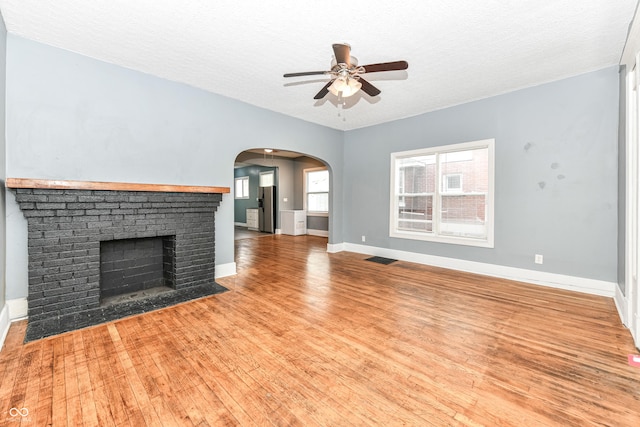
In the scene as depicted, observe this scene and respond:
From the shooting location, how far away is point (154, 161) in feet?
11.6

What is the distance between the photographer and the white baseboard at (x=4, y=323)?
2346mm

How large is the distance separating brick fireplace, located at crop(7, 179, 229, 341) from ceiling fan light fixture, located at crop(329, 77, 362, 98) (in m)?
2.03

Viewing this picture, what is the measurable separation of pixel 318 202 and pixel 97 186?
22.2ft

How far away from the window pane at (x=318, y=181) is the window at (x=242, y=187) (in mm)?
3037

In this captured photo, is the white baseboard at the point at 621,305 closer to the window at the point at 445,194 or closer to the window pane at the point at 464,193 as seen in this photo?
the window at the point at 445,194

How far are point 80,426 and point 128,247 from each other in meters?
2.37

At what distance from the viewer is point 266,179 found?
10.0 metres

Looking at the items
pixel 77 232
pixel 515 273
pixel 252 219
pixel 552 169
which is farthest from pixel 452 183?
pixel 252 219

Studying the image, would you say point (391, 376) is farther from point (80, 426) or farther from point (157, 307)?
point (157, 307)

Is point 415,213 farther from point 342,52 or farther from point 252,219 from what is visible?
point 252,219

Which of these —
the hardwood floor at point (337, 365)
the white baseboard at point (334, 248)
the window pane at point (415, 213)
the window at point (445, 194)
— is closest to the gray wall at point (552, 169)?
the window at point (445, 194)

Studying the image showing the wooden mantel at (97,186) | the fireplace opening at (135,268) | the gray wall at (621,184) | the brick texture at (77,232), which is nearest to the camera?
the wooden mantel at (97,186)

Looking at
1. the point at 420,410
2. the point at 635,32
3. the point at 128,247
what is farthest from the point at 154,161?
the point at 635,32

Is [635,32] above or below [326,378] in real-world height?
above
